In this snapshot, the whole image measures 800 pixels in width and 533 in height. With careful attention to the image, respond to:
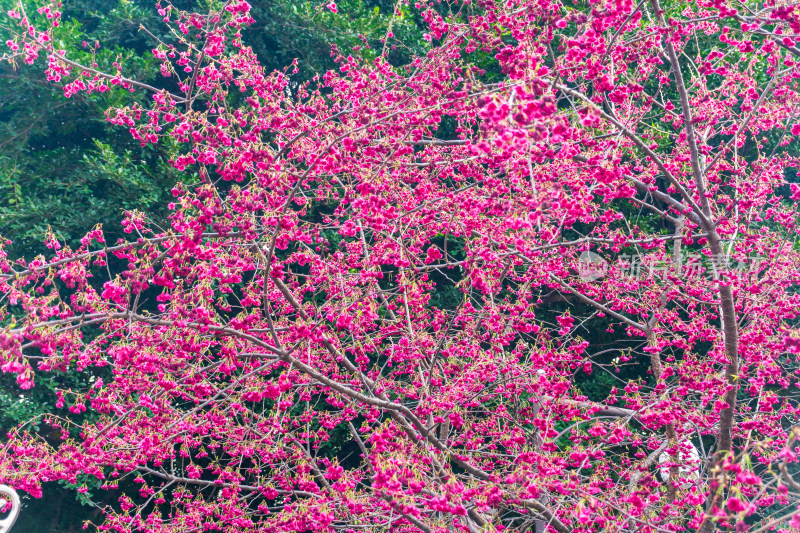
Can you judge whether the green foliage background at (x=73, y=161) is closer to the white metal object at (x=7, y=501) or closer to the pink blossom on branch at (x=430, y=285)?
the pink blossom on branch at (x=430, y=285)

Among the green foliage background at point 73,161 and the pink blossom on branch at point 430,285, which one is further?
the green foliage background at point 73,161

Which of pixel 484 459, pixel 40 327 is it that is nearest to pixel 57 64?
pixel 40 327

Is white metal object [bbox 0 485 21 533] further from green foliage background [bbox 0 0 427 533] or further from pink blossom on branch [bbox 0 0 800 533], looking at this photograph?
green foliage background [bbox 0 0 427 533]

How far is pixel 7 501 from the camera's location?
3.41m

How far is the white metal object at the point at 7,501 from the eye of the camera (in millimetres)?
Answer: 3032

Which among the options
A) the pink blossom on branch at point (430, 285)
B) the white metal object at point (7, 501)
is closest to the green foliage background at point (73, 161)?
the pink blossom on branch at point (430, 285)

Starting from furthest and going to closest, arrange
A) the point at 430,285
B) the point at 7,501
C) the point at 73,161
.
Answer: the point at 73,161, the point at 430,285, the point at 7,501

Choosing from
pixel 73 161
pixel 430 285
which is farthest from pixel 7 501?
pixel 73 161

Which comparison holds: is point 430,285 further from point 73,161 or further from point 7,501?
point 73,161

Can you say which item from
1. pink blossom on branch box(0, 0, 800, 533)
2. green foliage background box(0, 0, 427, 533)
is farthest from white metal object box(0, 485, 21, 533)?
green foliage background box(0, 0, 427, 533)

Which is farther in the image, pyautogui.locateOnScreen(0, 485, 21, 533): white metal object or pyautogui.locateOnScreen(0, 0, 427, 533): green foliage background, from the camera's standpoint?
pyautogui.locateOnScreen(0, 0, 427, 533): green foliage background

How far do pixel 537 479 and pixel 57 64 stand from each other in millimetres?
4244

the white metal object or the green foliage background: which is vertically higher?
the green foliage background

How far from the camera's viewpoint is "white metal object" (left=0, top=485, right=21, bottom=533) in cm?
303
